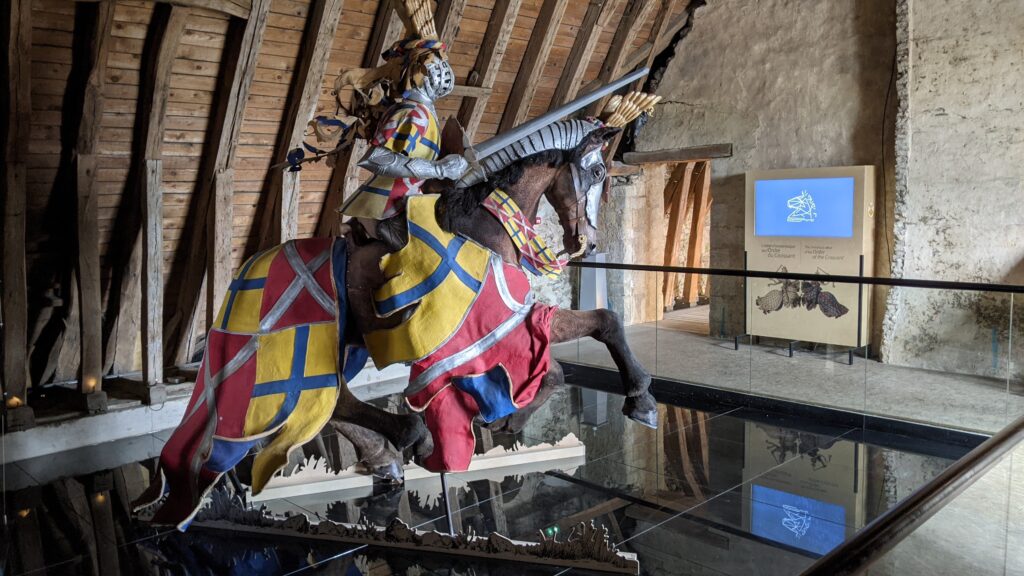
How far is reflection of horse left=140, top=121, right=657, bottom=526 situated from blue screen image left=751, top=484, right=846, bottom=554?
80cm

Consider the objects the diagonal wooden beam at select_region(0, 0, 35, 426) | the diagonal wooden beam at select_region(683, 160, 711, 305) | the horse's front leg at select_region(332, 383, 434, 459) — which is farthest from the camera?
the diagonal wooden beam at select_region(683, 160, 711, 305)

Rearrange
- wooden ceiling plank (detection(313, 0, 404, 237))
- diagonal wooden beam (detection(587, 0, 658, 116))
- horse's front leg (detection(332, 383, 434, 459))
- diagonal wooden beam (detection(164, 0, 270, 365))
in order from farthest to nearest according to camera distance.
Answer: diagonal wooden beam (detection(587, 0, 658, 116)), wooden ceiling plank (detection(313, 0, 404, 237)), diagonal wooden beam (detection(164, 0, 270, 365)), horse's front leg (detection(332, 383, 434, 459))

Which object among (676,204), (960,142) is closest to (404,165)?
(960,142)

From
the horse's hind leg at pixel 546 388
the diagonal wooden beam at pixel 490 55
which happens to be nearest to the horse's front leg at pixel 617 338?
the horse's hind leg at pixel 546 388

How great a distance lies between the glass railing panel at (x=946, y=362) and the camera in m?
4.03

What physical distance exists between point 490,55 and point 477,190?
3091 mm

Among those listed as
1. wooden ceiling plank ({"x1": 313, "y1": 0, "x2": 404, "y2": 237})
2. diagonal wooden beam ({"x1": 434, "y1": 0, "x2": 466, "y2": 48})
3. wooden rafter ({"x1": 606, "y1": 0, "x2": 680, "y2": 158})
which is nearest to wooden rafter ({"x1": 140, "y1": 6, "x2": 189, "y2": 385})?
wooden ceiling plank ({"x1": 313, "y1": 0, "x2": 404, "y2": 237})

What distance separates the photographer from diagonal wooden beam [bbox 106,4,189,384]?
4.17 m

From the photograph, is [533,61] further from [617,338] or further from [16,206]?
[617,338]

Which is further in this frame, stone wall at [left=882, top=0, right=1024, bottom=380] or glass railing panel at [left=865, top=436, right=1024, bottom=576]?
stone wall at [left=882, top=0, right=1024, bottom=380]

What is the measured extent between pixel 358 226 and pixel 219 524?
4.47 ft

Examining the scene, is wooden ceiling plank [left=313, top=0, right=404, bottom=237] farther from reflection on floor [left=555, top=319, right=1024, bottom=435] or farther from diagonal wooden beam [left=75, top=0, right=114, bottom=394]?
reflection on floor [left=555, top=319, right=1024, bottom=435]

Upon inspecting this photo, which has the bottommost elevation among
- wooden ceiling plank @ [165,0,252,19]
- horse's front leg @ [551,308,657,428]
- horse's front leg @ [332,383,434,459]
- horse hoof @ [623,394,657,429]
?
horse's front leg @ [332,383,434,459]

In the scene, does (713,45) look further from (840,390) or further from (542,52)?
(840,390)
